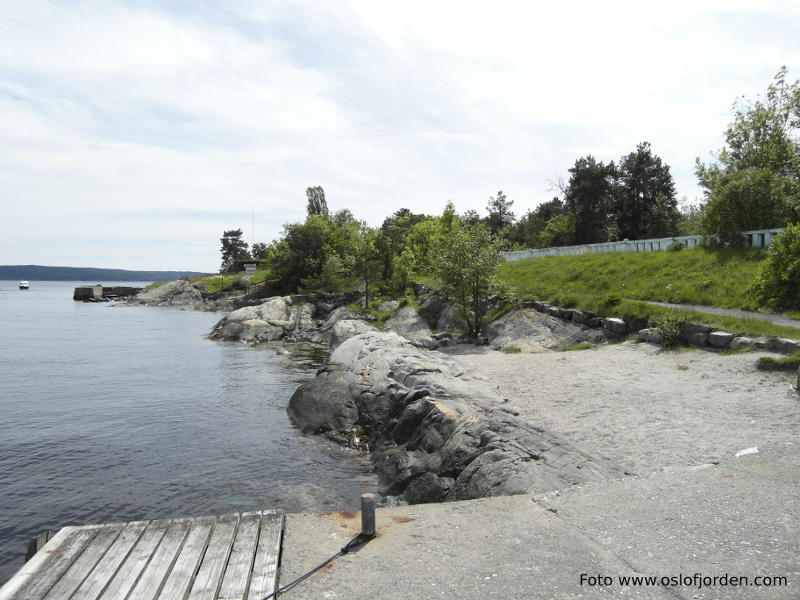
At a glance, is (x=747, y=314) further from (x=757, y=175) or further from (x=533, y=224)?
(x=533, y=224)

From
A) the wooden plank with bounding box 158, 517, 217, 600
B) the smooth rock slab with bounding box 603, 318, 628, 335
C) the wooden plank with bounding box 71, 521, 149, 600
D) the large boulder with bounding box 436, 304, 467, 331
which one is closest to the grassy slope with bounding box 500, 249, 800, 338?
the smooth rock slab with bounding box 603, 318, 628, 335

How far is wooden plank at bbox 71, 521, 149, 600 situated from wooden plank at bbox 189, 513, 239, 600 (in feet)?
3.28

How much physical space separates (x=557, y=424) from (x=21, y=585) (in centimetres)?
1057

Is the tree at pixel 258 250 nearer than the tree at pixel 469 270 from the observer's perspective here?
No

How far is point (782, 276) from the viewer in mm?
20109

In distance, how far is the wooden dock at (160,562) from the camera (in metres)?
5.77

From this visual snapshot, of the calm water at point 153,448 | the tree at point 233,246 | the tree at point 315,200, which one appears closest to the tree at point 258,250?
the tree at point 233,246

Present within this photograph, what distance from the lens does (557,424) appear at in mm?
12734

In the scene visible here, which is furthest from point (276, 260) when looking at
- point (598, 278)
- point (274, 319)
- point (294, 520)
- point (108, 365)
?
point (294, 520)

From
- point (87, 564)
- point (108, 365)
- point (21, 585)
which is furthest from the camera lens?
point (108, 365)

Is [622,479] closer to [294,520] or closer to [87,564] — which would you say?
[294,520]

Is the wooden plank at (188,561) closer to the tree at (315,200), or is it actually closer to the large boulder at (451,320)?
the large boulder at (451,320)

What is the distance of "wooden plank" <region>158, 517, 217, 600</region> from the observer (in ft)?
18.9

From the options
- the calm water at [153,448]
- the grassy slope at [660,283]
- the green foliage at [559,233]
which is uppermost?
the green foliage at [559,233]
